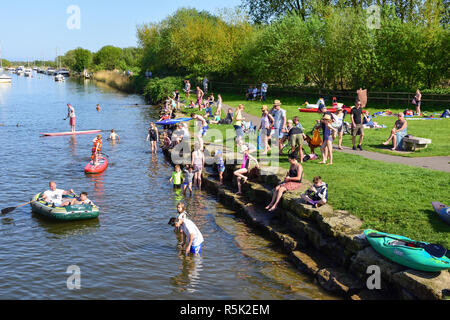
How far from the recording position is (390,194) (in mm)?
13078

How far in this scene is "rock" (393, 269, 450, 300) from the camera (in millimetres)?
8562

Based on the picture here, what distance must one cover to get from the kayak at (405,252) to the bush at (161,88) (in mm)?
44624

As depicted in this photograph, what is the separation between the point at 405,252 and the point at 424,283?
2.83 feet

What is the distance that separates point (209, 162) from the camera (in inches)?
869

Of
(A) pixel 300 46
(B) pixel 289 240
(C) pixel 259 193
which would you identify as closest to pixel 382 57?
(A) pixel 300 46

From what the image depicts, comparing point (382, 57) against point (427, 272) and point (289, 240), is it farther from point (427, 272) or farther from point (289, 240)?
point (427, 272)

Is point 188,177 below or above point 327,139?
below

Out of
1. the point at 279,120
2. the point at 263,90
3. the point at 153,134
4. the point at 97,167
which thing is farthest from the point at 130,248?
the point at 263,90

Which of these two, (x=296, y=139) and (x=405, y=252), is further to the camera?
(x=296, y=139)

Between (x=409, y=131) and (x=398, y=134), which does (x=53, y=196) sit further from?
(x=409, y=131)

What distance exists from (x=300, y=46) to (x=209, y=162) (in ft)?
78.5

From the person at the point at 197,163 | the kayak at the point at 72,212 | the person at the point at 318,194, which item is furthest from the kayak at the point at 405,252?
the person at the point at 197,163

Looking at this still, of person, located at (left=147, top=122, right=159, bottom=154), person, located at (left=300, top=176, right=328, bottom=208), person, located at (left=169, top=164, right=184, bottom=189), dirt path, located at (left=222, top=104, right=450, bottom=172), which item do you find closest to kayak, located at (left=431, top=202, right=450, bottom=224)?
person, located at (left=300, top=176, right=328, bottom=208)

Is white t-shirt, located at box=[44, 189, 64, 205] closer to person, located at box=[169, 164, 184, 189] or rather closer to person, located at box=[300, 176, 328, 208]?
person, located at box=[169, 164, 184, 189]
